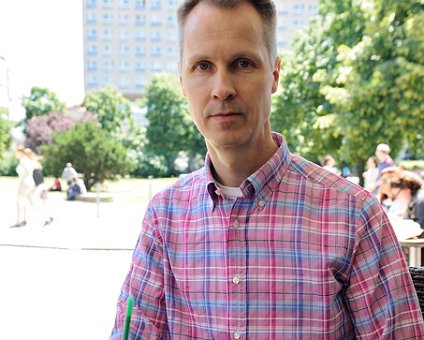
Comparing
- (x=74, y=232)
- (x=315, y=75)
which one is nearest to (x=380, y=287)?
(x=74, y=232)

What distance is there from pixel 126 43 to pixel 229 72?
184ft

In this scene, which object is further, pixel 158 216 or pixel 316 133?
pixel 316 133

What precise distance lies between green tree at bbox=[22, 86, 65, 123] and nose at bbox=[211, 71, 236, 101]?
3562 cm

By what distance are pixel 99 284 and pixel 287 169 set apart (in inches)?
178

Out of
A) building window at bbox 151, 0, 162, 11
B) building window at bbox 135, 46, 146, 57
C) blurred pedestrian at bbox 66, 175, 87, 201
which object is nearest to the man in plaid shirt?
blurred pedestrian at bbox 66, 175, 87, 201

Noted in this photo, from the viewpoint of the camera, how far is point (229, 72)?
0.90m

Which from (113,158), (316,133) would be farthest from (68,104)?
(316,133)

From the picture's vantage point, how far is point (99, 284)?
5258 mm

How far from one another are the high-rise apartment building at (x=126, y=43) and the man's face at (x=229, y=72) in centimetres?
5336

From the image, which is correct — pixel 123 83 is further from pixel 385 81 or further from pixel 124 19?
pixel 385 81

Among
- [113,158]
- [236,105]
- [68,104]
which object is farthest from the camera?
[68,104]

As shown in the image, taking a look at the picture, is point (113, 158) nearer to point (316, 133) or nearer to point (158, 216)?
point (316, 133)

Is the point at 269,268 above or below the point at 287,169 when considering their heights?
below

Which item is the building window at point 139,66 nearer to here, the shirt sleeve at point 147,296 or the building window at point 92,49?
the building window at point 92,49
